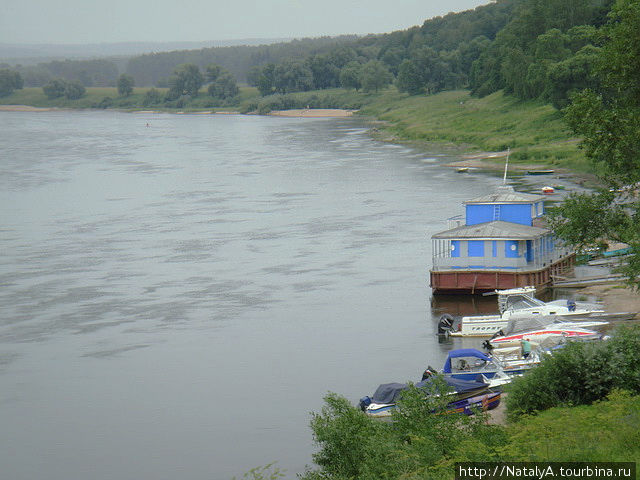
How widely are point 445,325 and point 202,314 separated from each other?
12.1 meters

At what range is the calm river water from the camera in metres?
32.5

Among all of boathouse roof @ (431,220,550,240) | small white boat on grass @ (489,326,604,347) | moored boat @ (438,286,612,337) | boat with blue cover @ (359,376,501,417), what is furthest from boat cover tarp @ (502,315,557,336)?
boathouse roof @ (431,220,550,240)

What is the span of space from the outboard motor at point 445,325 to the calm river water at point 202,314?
0.65 meters

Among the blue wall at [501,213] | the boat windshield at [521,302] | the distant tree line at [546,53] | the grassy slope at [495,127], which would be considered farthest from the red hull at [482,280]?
the distant tree line at [546,53]

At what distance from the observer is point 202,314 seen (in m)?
48.2

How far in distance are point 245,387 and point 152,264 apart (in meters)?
24.7

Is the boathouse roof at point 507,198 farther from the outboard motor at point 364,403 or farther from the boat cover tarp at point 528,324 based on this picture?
the outboard motor at point 364,403

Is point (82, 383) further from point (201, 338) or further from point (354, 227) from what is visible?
Result: point (354, 227)

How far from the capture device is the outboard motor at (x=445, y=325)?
42.7 meters

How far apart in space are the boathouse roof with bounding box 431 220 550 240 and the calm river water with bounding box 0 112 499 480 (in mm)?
3371

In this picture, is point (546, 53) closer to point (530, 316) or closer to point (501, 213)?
point (501, 213)

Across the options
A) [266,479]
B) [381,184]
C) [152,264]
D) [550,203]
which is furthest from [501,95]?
[266,479]

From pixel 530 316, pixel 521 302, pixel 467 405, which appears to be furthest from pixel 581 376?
pixel 521 302

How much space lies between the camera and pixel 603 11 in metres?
123
